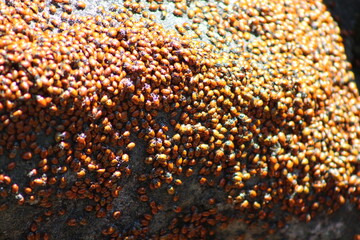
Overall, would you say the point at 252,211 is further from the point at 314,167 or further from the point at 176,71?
the point at 176,71

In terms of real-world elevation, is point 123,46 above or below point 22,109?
above

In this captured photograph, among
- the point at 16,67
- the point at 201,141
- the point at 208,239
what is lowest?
the point at 208,239

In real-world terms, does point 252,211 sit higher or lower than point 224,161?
lower

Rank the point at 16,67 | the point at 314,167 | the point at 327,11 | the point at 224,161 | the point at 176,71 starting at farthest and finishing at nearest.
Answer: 1. the point at 327,11
2. the point at 314,167
3. the point at 224,161
4. the point at 176,71
5. the point at 16,67

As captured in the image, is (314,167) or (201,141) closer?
(201,141)

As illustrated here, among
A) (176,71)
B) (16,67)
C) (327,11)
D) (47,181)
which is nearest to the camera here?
(16,67)

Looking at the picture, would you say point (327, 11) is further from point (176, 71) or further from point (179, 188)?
point (179, 188)

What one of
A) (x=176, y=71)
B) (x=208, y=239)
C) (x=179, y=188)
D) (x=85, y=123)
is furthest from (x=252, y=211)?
(x=85, y=123)

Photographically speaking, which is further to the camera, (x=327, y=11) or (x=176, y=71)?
(x=327, y=11)

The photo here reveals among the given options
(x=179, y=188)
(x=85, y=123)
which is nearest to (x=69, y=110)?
(x=85, y=123)
